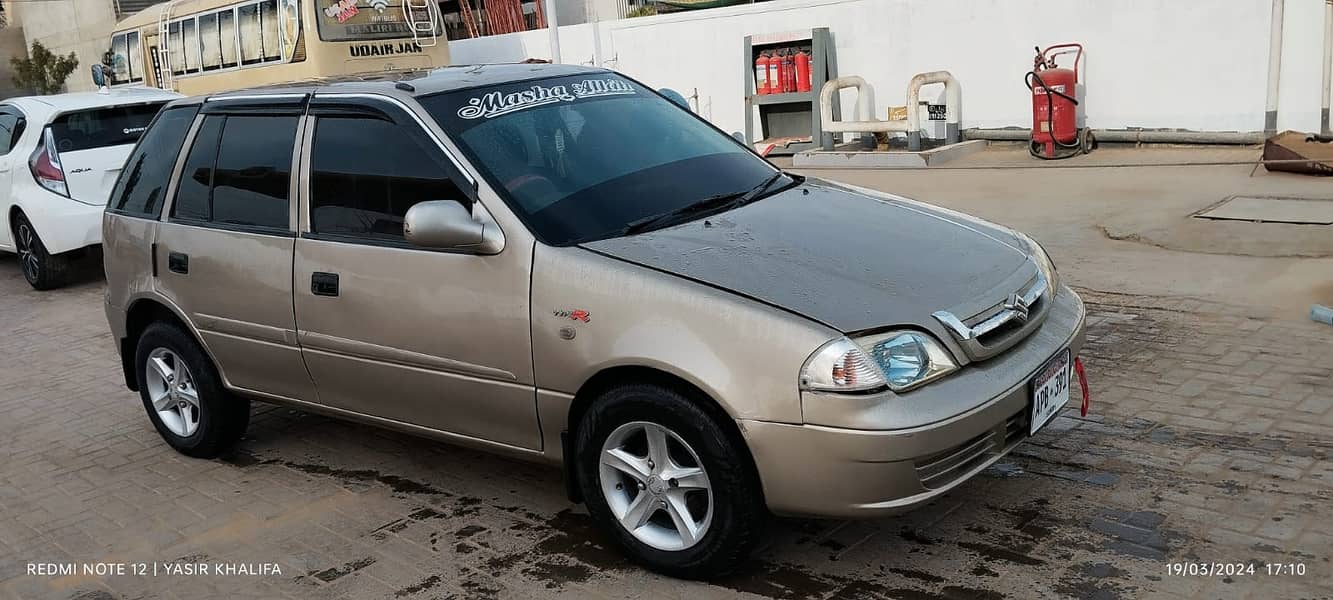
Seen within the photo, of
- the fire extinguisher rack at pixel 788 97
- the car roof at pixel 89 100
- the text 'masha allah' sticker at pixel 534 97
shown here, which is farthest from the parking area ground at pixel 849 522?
the fire extinguisher rack at pixel 788 97

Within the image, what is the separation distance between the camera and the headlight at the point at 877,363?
3268 millimetres

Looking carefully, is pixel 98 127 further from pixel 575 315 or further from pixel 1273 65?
pixel 1273 65

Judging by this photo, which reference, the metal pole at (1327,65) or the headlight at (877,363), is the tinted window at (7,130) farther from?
the metal pole at (1327,65)

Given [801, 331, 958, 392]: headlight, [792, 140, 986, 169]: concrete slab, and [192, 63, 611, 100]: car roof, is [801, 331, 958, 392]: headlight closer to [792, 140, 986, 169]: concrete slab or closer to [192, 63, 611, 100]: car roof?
[192, 63, 611, 100]: car roof

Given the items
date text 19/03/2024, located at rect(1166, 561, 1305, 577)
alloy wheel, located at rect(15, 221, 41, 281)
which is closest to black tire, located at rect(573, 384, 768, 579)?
date text 19/03/2024, located at rect(1166, 561, 1305, 577)

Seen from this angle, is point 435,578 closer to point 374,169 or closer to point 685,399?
point 685,399

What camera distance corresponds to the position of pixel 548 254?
3852 millimetres

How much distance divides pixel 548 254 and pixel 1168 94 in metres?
10.8

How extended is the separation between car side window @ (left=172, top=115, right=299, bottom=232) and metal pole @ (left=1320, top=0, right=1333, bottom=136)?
10.2 meters

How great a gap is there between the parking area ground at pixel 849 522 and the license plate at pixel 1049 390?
0.41 m

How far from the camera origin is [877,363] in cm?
329

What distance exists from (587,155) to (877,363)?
1.62 meters

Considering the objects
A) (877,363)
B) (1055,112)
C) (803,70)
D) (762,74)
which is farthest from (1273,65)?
(877,363)

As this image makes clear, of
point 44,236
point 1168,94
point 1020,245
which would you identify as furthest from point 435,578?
point 1168,94
